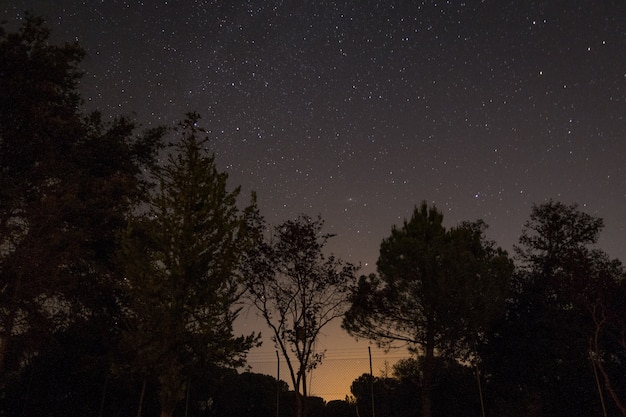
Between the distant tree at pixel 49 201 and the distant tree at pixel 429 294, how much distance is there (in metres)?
9.70

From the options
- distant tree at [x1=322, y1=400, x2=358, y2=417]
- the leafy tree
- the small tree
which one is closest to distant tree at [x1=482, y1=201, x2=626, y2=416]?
the small tree

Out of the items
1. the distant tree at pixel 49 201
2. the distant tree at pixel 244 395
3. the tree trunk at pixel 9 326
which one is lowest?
the distant tree at pixel 244 395

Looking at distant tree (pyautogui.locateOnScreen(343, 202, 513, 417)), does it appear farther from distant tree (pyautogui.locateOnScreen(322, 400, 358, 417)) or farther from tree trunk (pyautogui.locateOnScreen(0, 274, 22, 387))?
tree trunk (pyautogui.locateOnScreen(0, 274, 22, 387))

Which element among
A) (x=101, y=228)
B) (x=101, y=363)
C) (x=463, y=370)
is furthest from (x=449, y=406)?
(x=101, y=228)

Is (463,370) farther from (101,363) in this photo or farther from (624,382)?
(101,363)

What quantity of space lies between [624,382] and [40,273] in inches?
910

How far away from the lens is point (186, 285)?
12070 millimetres

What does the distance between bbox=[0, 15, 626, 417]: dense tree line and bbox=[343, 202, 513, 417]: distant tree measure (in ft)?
0.19

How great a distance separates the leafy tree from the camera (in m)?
11.7

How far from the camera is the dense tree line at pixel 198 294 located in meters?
12.2

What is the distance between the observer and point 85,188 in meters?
17.0

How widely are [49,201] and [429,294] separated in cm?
1331

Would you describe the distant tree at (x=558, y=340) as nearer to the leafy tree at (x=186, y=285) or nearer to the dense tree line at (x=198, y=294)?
the dense tree line at (x=198, y=294)

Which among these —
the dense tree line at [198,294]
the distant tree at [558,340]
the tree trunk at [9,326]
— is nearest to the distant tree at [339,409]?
the dense tree line at [198,294]
